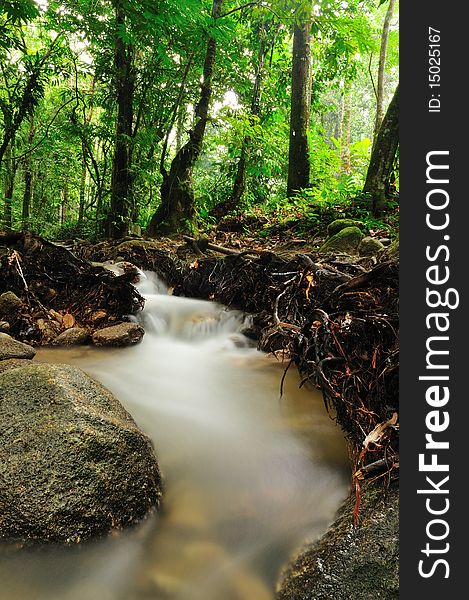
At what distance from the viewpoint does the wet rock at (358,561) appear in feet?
3.58

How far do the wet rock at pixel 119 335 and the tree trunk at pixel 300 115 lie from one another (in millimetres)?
5864

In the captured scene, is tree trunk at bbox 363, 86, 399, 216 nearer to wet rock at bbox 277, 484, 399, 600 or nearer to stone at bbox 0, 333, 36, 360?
stone at bbox 0, 333, 36, 360

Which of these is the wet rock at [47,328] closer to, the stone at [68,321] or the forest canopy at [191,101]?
the stone at [68,321]

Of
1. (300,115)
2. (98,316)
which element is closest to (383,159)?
(300,115)

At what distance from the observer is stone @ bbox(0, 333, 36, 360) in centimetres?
267

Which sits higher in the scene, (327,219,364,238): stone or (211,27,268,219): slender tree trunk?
(211,27,268,219): slender tree trunk

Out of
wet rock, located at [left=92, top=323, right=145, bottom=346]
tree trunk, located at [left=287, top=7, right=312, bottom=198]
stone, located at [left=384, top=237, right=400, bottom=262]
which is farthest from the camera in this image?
tree trunk, located at [left=287, top=7, right=312, bottom=198]

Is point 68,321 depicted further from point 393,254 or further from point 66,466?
point 393,254

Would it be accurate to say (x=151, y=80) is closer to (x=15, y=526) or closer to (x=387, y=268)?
(x=387, y=268)

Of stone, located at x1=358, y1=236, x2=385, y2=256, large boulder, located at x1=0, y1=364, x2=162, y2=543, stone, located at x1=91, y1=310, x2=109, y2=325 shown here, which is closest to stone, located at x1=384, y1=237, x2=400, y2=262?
stone, located at x1=358, y1=236, x2=385, y2=256

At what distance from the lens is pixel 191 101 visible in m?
9.08

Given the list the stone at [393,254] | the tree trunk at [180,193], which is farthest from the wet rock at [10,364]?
the tree trunk at [180,193]

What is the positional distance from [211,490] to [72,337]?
7.56ft

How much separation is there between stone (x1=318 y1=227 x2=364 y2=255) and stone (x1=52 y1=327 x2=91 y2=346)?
321 cm
